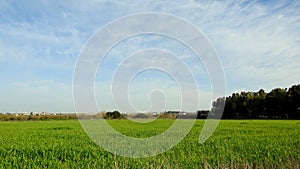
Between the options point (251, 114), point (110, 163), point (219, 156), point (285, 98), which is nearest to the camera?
point (110, 163)

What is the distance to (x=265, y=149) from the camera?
11.8 meters

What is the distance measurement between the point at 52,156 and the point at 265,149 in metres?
7.19

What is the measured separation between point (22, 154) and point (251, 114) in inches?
2549

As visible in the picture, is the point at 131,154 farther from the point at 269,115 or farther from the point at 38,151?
the point at 269,115

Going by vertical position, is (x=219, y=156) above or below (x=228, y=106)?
below

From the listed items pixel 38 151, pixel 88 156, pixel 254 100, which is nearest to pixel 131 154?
pixel 88 156

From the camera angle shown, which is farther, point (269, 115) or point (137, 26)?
point (269, 115)

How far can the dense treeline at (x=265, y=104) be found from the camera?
6322 cm

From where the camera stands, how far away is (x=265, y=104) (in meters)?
67.3

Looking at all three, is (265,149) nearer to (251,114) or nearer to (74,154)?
(74,154)

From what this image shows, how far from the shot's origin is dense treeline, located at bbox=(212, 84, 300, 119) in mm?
63219

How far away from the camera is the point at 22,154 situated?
10969 millimetres

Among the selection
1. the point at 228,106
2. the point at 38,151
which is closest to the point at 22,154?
the point at 38,151

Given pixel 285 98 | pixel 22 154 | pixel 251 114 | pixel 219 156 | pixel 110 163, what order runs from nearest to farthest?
pixel 110 163, pixel 219 156, pixel 22 154, pixel 285 98, pixel 251 114
